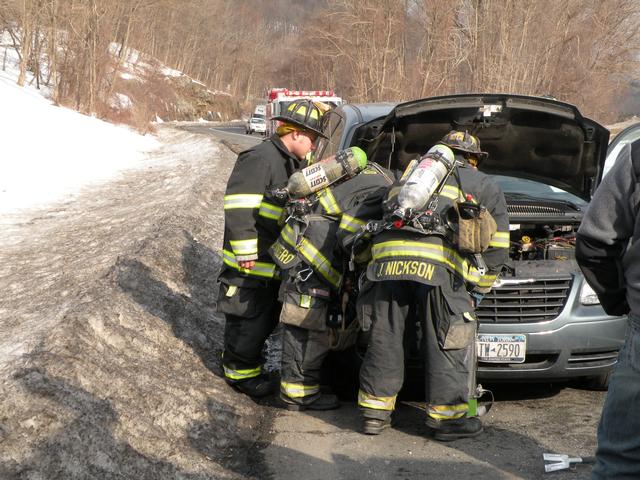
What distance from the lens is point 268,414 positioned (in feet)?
17.2

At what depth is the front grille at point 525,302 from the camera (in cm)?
511

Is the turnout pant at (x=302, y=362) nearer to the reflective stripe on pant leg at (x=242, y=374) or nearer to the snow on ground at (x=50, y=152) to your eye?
the reflective stripe on pant leg at (x=242, y=374)

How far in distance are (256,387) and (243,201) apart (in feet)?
4.12

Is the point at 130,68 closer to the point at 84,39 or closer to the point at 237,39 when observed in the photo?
the point at 84,39

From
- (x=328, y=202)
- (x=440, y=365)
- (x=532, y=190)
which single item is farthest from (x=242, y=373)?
(x=532, y=190)

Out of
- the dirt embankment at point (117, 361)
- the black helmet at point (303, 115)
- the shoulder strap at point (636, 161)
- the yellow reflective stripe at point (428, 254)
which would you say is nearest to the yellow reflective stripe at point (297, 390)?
the dirt embankment at point (117, 361)

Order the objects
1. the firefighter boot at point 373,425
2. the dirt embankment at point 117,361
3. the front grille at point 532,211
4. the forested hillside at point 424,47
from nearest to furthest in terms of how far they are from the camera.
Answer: the dirt embankment at point 117,361 → the firefighter boot at point 373,425 → the front grille at point 532,211 → the forested hillside at point 424,47

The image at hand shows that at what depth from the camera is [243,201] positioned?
5.45 metres

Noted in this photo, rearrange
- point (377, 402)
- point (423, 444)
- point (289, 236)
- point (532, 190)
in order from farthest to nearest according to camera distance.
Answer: point (532, 190), point (289, 236), point (377, 402), point (423, 444)

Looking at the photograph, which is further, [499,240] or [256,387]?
[256,387]

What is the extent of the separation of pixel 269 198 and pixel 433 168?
1.29m

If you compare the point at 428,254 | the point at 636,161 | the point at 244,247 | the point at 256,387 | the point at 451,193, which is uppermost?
the point at 636,161

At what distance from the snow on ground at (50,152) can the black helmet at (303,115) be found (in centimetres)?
796

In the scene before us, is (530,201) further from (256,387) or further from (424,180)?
(256,387)
